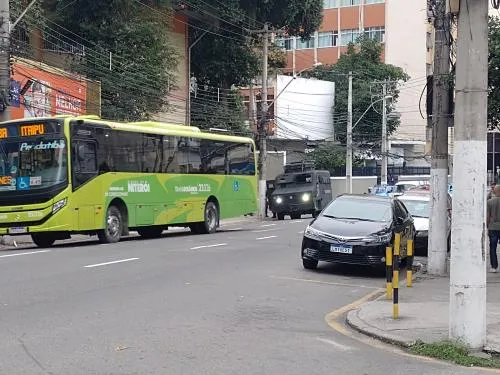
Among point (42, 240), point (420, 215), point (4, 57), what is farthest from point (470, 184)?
point (4, 57)

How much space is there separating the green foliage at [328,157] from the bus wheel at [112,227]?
3884cm

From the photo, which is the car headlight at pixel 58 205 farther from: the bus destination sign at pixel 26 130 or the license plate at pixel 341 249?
the license plate at pixel 341 249

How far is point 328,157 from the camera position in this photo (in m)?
57.6

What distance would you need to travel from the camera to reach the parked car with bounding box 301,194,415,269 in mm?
13172

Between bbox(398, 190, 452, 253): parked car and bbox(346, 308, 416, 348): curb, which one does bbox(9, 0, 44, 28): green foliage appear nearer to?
bbox(398, 190, 452, 253): parked car

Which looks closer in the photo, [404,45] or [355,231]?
[355,231]

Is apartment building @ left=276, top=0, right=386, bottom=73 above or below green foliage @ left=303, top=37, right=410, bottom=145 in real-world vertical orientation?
above

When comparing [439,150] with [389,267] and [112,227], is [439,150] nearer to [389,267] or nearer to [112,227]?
[389,267]

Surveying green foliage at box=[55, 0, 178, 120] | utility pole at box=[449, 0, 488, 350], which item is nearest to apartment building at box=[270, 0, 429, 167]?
green foliage at box=[55, 0, 178, 120]

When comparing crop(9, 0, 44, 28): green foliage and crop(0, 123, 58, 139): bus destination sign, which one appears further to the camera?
crop(9, 0, 44, 28): green foliage

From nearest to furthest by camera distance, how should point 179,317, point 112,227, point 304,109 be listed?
point 179,317
point 112,227
point 304,109

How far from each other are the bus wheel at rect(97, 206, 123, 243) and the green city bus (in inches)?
1.1

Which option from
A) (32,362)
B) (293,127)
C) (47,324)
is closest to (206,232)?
(47,324)

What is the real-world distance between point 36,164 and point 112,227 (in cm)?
301
